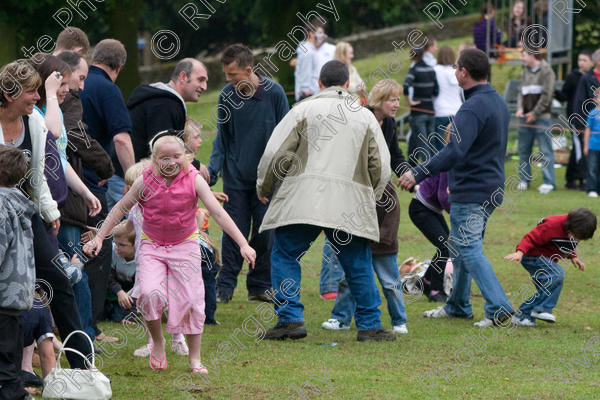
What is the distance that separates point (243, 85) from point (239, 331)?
2.26 m

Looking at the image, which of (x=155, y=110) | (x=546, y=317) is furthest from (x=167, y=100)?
(x=546, y=317)

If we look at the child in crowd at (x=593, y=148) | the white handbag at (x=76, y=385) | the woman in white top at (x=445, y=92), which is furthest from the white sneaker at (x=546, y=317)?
the woman in white top at (x=445, y=92)

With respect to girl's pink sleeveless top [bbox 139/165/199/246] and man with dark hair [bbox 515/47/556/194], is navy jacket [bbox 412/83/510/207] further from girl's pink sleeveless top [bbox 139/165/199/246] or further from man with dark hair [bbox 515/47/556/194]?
man with dark hair [bbox 515/47/556/194]

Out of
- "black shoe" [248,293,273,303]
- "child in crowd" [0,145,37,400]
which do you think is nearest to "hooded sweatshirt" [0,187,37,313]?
"child in crowd" [0,145,37,400]

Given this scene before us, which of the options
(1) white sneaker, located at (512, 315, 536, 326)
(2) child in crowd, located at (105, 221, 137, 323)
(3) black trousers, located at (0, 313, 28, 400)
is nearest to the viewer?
(3) black trousers, located at (0, 313, 28, 400)

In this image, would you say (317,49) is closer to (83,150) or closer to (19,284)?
(83,150)

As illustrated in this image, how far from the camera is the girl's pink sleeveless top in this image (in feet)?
21.6

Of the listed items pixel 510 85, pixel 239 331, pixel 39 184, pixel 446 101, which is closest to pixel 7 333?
pixel 39 184

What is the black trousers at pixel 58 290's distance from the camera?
5.85 metres

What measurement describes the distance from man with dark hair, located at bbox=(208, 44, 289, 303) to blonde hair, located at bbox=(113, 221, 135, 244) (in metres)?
1.27

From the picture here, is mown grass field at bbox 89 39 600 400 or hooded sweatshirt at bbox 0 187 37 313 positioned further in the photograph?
mown grass field at bbox 89 39 600 400

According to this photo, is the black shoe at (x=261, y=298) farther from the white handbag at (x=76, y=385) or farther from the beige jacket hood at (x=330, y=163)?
the white handbag at (x=76, y=385)

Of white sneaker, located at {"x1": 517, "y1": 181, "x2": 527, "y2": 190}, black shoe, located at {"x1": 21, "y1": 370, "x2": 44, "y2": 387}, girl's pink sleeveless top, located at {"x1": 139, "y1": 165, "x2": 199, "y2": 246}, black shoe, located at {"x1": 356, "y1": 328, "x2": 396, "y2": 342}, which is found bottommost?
white sneaker, located at {"x1": 517, "y1": 181, "x2": 527, "y2": 190}

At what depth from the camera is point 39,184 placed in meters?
6.05
